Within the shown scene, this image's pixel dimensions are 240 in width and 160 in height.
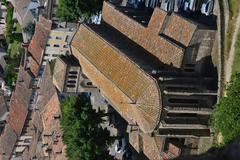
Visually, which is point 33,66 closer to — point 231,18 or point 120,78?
point 120,78

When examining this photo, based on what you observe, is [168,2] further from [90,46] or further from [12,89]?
[12,89]

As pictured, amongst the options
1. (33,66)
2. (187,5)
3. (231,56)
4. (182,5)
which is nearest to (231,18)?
(231,56)

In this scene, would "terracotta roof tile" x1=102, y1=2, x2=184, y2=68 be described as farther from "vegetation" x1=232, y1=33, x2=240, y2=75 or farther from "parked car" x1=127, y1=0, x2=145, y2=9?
"vegetation" x1=232, y1=33, x2=240, y2=75

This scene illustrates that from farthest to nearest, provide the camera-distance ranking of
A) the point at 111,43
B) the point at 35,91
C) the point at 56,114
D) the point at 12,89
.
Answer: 1. the point at 12,89
2. the point at 35,91
3. the point at 56,114
4. the point at 111,43

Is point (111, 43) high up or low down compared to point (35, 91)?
up

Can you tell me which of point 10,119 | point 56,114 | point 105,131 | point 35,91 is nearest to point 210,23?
point 105,131

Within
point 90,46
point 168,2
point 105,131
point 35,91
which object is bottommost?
point 35,91

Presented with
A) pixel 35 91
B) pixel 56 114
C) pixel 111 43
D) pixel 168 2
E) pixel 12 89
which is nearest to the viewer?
pixel 111 43
